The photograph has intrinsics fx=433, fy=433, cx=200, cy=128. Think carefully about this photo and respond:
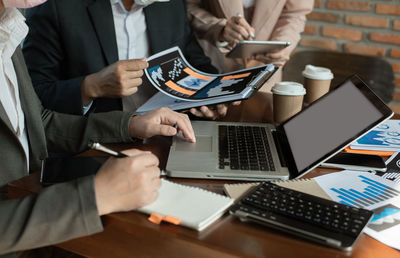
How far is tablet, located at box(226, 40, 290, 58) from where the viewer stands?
157 cm

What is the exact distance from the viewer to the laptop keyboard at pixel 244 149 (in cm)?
96

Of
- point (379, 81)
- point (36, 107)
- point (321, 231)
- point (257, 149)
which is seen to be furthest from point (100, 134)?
point (379, 81)

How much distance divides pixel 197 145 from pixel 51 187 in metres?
0.39

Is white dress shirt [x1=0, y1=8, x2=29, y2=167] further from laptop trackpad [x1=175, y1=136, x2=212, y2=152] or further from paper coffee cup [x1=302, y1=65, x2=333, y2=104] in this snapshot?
paper coffee cup [x1=302, y1=65, x2=333, y2=104]

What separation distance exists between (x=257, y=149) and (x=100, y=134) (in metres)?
0.42

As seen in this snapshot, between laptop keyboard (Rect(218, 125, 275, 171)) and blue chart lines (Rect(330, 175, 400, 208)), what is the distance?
0.16 metres

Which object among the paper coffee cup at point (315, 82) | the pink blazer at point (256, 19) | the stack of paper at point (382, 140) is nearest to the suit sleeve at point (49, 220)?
→ the stack of paper at point (382, 140)

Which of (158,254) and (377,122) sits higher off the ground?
(377,122)

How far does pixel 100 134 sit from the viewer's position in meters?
1.15

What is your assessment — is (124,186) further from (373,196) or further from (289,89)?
(289,89)

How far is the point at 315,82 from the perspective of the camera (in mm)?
1422

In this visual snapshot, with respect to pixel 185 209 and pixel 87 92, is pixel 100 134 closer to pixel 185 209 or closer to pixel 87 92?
pixel 87 92

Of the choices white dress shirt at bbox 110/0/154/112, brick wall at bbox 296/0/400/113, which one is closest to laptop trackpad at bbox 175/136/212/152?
white dress shirt at bbox 110/0/154/112

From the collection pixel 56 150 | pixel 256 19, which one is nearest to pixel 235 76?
pixel 56 150
